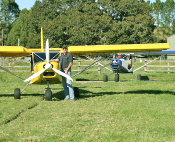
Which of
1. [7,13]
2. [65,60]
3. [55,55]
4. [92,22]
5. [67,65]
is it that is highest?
→ [7,13]

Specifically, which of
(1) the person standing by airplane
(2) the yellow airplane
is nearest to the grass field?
(1) the person standing by airplane

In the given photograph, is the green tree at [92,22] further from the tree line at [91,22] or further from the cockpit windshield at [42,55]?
the cockpit windshield at [42,55]

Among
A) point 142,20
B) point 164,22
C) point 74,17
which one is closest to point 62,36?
point 74,17

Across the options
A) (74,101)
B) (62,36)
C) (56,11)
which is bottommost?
(74,101)

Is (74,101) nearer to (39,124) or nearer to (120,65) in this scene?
(39,124)

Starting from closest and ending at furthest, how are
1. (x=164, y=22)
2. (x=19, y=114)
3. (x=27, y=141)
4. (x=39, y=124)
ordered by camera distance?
(x=27, y=141)
(x=39, y=124)
(x=19, y=114)
(x=164, y=22)

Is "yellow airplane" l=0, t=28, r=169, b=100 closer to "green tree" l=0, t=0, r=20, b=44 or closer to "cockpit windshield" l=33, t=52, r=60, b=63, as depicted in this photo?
"cockpit windshield" l=33, t=52, r=60, b=63

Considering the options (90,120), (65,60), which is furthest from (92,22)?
(90,120)

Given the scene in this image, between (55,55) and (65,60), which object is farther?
(55,55)

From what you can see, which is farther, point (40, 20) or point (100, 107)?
point (40, 20)

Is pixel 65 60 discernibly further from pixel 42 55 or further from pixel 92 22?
pixel 92 22

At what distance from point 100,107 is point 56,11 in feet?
148

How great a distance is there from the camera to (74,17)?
4759 centimetres

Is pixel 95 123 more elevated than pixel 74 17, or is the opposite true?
pixel 74 17
